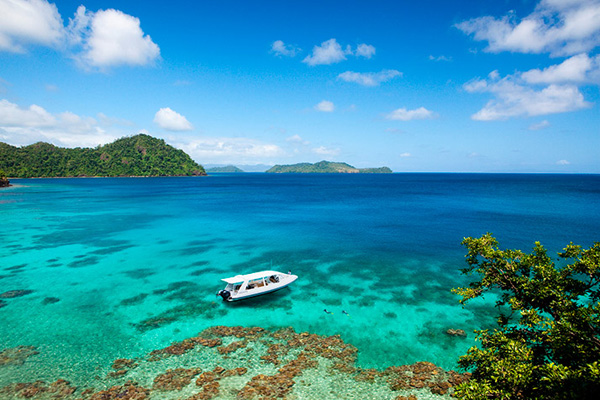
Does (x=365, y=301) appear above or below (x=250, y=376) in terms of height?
above

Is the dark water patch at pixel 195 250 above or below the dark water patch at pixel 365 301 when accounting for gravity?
above

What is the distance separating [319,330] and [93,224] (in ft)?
212

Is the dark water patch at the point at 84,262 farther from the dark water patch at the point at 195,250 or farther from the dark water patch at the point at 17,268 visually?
the dark water patch at the point at 195,250

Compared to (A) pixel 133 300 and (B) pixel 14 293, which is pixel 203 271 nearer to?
(A) pixel 133 300

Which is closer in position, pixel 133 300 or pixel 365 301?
pixel 133 300

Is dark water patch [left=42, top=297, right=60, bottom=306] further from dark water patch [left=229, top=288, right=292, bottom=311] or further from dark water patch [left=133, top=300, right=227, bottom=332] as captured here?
dark water patch [left=229, top=288, right=292, bottom=311]

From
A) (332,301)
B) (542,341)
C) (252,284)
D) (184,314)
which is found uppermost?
(542,341)

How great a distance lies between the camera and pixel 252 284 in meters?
31.0

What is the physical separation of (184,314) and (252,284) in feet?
23.5

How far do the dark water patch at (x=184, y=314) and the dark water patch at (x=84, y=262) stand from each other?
21097 millimetres

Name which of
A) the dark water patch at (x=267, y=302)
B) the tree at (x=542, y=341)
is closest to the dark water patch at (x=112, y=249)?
the dark water patch at (x=267, y=302)

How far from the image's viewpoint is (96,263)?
135ft

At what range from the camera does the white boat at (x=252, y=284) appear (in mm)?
29406

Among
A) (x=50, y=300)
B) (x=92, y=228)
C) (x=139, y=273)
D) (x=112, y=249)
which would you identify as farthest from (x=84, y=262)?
(x=92, y=228)
